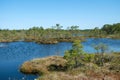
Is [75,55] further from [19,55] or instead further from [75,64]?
[19,55]

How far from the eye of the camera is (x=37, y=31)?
195750 millimetres

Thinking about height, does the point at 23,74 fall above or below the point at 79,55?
below

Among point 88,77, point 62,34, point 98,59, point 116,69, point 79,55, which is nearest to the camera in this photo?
point 88,77

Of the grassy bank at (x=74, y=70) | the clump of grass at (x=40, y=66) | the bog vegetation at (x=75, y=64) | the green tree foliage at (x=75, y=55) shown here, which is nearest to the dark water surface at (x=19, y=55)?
the clump of grass at (x=40, y=66)

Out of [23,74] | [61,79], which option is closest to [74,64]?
[23,74]

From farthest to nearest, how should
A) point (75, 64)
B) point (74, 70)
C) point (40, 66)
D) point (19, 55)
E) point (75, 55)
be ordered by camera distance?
point (19, 55)
point (40, 66)
point (75, 64)
point (75, 55)
point (74, 70)

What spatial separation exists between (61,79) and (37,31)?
539ft

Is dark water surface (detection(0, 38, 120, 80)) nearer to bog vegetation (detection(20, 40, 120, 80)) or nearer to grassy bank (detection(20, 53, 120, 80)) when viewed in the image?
grassy bank (detection(20, 53, 120, 80))

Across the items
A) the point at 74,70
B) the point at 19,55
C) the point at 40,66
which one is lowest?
the point at 19,55

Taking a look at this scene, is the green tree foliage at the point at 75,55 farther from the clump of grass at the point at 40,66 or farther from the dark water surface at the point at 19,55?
the dark water surface at the point at 19,55

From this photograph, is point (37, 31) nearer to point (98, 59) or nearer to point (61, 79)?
point (98, 59)

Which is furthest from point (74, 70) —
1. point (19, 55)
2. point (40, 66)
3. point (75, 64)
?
point (19, 55)

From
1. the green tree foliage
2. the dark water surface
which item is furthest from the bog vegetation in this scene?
the dark water surface

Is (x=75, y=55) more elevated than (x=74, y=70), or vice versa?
(x=75, y=55)
